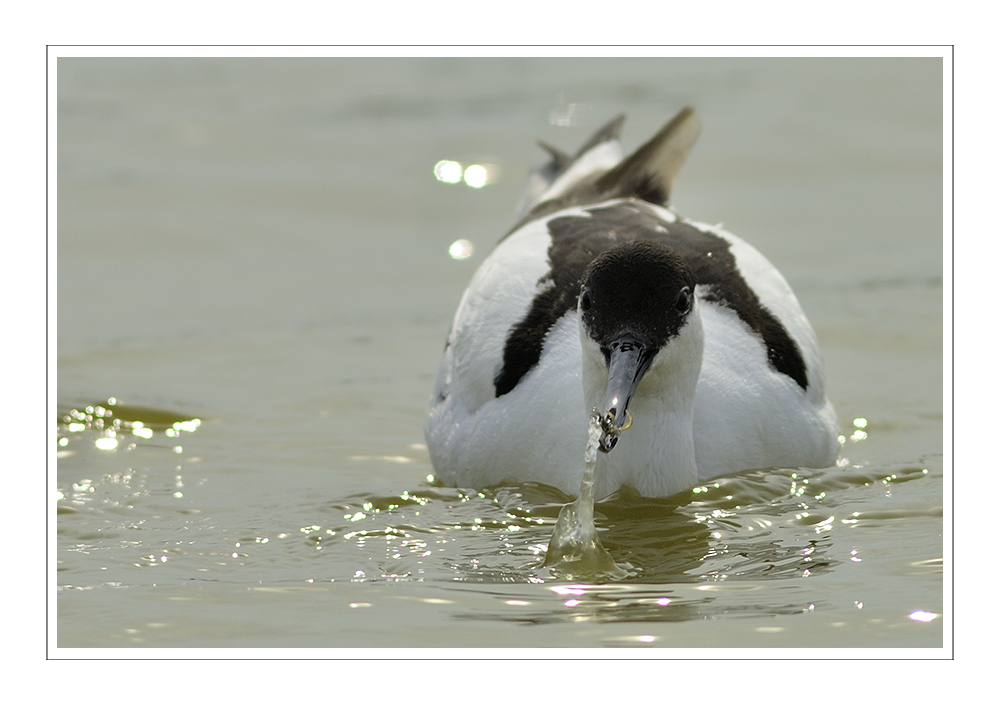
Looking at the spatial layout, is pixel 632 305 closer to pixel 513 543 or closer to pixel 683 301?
pixel 683 301

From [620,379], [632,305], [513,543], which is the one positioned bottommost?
[513,543]

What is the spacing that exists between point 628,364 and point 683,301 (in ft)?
1.35

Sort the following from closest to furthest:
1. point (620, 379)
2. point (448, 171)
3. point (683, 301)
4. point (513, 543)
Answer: point (620, 379), point (683, 301), point (513, 543), point (448, 171)

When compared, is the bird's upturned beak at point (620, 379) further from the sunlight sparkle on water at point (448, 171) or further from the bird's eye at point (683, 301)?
the sunlight sparkle on water at point (448, 171)

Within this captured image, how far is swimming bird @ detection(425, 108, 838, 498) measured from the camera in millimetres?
6426

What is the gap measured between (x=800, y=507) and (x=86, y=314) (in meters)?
5.82

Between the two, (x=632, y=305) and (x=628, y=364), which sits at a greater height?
(x=632, y=305)

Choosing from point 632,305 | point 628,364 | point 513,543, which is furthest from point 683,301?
point 513,543

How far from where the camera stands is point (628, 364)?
6.31 m

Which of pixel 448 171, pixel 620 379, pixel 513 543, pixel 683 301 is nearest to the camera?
A: pixel 620 379

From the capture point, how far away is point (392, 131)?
15.2 metres
